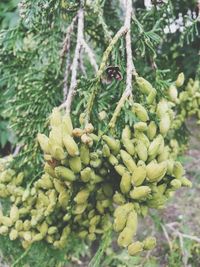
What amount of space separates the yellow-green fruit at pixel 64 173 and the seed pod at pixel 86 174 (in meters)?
0.02

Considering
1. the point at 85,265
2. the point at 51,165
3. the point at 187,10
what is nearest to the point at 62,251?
the point at 51,165

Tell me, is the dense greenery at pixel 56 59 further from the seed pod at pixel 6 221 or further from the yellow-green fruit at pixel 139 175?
the yellow-green fruit at pixel 139 175

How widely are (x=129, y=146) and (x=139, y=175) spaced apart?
0.06 m

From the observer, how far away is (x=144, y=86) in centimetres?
91

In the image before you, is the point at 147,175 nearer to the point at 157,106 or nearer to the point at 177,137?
the point at 157,106

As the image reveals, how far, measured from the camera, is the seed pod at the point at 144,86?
91 centimetres

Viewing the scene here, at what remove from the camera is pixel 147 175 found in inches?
31.4

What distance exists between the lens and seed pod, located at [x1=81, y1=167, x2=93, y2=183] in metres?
0.82

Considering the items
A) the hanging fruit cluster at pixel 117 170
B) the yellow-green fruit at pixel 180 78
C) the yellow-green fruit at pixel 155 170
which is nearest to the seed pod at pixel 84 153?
the hanging fruit cluster at pixel 117 170

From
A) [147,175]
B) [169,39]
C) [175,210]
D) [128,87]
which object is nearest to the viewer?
[147,175]

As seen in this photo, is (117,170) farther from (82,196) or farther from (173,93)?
(173,93)

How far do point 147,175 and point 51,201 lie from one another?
25 centimetres

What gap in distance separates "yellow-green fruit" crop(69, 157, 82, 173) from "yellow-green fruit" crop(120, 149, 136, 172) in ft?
0.22

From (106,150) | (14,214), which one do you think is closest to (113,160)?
(106,150)
